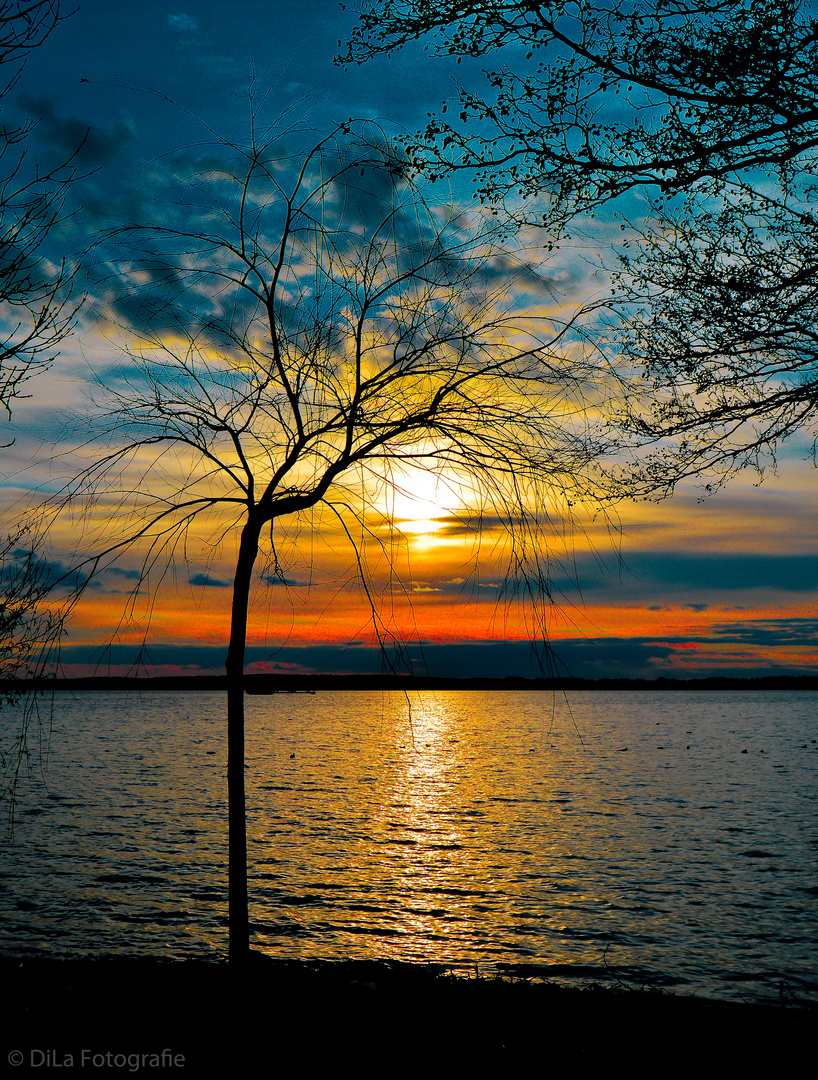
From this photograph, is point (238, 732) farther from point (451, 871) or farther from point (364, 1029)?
point (451, 871)

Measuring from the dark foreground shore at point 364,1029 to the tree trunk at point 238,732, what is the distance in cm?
53

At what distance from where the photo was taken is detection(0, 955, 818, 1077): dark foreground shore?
307 inches

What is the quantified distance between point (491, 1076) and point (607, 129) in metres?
10.7

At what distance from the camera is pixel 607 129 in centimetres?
973

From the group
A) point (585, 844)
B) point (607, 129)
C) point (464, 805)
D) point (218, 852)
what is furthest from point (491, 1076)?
point (464, 805)

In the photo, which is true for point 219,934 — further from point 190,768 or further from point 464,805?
point 190,768

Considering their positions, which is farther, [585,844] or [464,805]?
[464,805]

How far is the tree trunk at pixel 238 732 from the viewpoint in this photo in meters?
9.23

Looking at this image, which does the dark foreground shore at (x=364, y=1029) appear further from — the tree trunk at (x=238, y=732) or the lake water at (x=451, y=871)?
the lake water at (x=451, y=871)

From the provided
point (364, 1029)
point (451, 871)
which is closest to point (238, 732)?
point (364, 1029)

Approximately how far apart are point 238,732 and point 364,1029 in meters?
3.54

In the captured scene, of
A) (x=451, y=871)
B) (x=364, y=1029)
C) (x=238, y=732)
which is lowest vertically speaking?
(x=451, y=871)

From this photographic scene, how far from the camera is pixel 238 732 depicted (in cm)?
938

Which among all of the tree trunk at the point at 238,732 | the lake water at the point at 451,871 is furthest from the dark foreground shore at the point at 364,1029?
the lake water at the point at 451,871
